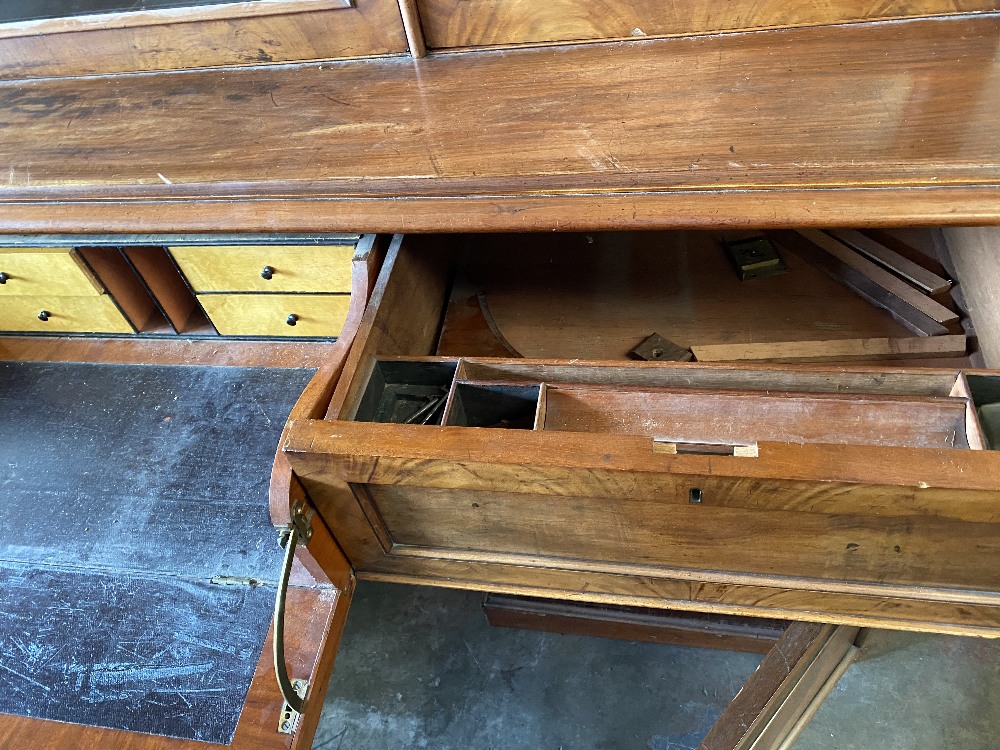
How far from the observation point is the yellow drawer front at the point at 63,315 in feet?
4.32

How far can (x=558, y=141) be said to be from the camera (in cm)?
102

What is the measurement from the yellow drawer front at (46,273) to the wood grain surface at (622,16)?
0.74m

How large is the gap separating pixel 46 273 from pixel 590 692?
1448mm

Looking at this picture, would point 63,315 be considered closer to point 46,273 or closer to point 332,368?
point 46,273

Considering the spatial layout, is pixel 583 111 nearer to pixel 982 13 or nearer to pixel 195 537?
pixel 982 13

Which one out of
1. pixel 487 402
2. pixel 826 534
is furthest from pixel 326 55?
pixel 826 534

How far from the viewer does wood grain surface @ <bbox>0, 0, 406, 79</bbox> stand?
1.24 meters

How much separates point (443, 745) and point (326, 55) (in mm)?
1506

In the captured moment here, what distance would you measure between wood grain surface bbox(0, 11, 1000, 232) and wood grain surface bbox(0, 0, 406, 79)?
41 mm

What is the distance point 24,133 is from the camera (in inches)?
50.1

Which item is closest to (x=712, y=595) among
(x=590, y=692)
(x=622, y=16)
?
(x=590, y=692)

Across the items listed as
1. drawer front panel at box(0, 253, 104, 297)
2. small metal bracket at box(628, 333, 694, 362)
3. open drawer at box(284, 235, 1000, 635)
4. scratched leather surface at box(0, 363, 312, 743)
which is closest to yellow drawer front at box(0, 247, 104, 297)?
drawer front panel at box(0, 253, 104, 297)

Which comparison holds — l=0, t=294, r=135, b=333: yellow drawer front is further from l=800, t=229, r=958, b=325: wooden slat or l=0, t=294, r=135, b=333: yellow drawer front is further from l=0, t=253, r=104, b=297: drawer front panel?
l=800, t=229, r=958, b=325: wooden slat

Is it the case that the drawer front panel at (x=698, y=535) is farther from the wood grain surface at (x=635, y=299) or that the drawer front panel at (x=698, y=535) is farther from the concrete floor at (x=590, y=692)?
the concrete floor at (x=590, y=692)
